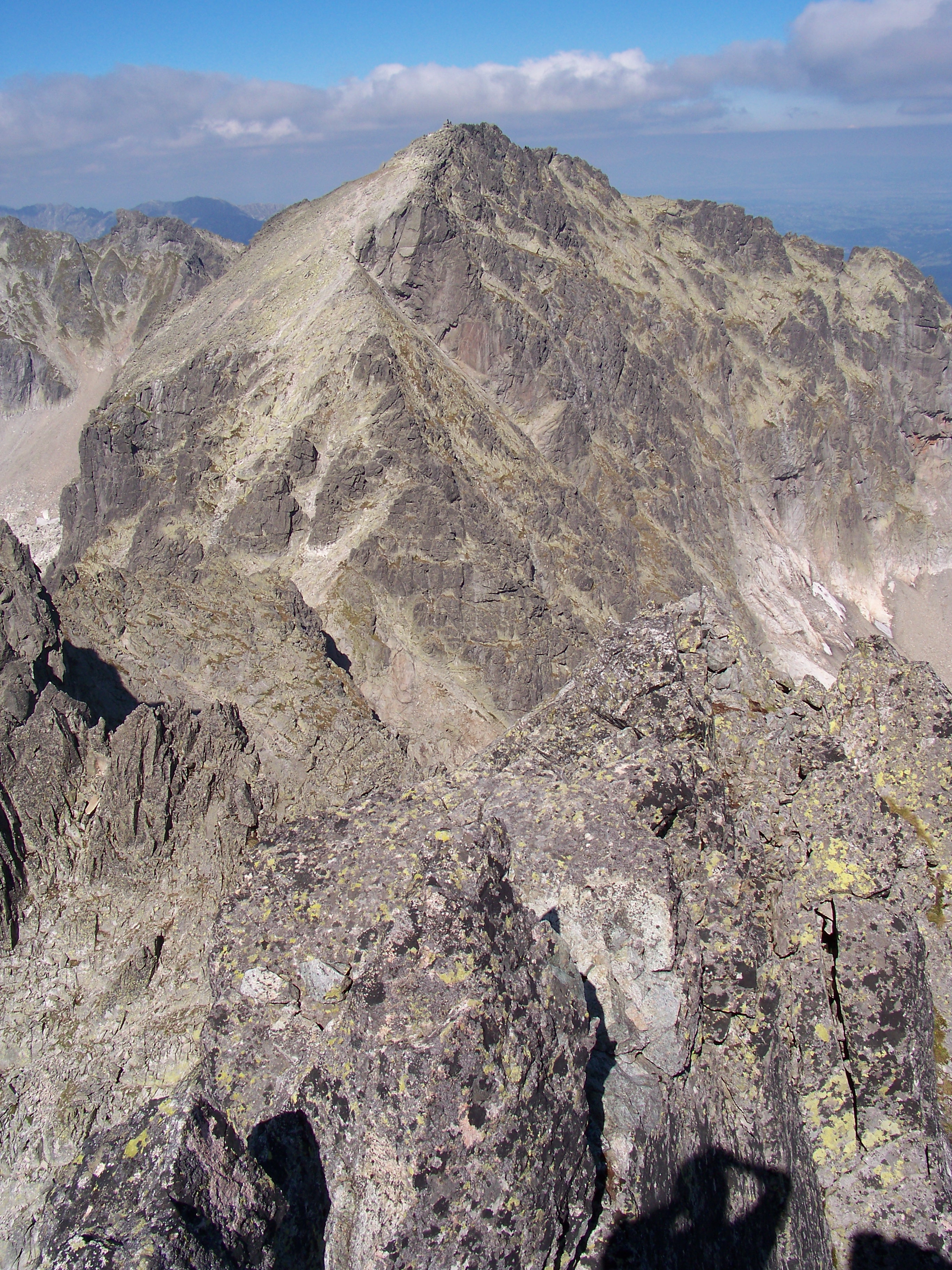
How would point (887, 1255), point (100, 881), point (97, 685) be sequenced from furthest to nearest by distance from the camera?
1. point (97, 685)
2. point (100, 881)
3. point (887, 1255)

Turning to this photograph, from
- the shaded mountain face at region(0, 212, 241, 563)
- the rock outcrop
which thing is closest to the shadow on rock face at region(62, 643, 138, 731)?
the rock outcrop

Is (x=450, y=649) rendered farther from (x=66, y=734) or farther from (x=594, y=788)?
(x=594, y=788)

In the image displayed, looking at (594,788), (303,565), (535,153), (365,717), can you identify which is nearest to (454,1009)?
(594,788)

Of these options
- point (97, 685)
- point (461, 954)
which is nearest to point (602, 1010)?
point (461, 954)

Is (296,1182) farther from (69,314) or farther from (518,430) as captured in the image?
(69,314)

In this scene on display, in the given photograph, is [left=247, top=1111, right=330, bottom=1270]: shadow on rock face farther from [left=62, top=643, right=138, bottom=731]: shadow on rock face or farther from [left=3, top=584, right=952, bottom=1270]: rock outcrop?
[left=62, top=643, right=138, bottom=731]: shadow on rock face
